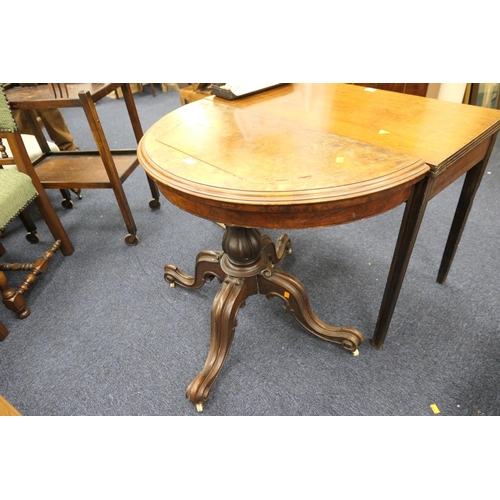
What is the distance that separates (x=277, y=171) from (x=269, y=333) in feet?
2.52

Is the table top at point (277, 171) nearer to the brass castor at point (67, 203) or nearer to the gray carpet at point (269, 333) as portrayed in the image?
the gray carpet at point (269, 333)

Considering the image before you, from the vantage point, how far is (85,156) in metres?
1.99

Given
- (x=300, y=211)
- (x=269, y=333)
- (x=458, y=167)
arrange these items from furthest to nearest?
(x=269, y=333) < (x=458, y=167) < (x=300, y=211)

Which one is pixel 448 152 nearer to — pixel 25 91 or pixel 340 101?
pixel 340 101

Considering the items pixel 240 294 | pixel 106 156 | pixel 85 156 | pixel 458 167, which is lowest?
pixel 240 294

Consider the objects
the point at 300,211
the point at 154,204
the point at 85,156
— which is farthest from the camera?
the point at 154,204

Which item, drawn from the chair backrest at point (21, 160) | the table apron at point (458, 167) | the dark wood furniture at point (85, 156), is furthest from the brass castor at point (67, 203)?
the table apron at point (458, 167)

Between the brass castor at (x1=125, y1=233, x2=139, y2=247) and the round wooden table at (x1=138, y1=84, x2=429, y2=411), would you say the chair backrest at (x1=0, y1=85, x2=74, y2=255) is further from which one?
the round wooden table at (x1=138, y1=84, x2=429, y2=411)

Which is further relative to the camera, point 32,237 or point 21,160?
point 32,237

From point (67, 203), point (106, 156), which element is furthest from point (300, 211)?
point (67, 203)

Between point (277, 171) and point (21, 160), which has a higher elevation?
point (277, 171)

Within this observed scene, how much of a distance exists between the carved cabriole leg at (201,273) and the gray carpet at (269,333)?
68mm

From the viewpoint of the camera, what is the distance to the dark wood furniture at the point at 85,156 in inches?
57.1

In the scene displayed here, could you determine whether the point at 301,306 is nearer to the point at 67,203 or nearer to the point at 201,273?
the point at 201,273
